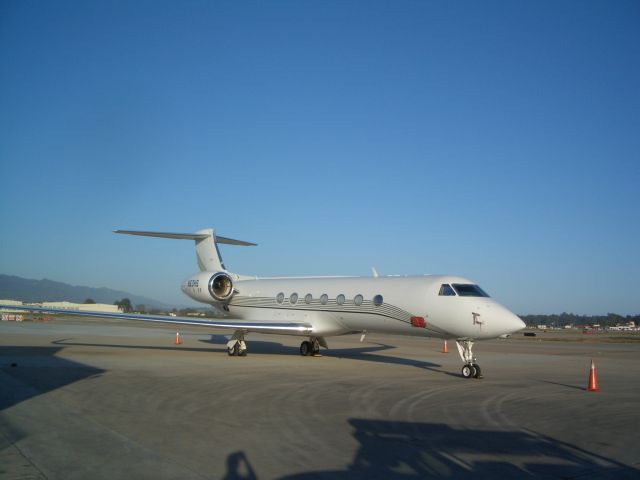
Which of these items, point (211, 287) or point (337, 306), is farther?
point (211, 287)

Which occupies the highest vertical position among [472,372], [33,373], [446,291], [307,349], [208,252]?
[208,252]

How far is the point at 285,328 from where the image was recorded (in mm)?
19062

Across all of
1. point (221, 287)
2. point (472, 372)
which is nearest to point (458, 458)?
point (472, 372)

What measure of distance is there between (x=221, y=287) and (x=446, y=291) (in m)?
10.2

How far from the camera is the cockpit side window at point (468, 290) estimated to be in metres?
15.7

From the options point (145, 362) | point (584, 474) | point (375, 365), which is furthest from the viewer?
point (375, 365)

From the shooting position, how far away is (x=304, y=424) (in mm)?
8250

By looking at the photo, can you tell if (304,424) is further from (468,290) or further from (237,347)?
(237,347)

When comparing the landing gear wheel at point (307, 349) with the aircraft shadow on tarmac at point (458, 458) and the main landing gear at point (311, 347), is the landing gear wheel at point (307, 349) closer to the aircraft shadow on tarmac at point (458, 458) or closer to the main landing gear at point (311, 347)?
the main landing gear at point (311, 347)

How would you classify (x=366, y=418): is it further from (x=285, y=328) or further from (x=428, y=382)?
(x=285, y=328)

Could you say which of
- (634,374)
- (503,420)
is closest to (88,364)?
(503,420)

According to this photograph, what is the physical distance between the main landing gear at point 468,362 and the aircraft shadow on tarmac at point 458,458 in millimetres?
6775

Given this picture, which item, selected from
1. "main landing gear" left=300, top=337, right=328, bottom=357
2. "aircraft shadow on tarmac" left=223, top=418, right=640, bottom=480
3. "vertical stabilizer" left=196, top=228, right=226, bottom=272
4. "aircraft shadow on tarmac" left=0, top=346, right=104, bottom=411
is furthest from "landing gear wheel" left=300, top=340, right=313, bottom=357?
"aircraft shadow on tarmac" left=223, top=418, right=640, bottom=480

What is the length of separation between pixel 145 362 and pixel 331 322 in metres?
6.17
